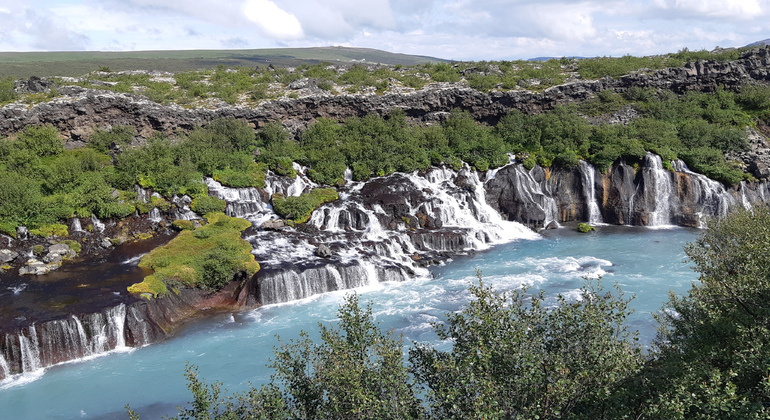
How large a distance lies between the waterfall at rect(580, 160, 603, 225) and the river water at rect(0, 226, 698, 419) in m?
3.02

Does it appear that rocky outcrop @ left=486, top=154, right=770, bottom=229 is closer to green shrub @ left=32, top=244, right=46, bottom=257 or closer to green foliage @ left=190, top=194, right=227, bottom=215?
green foliage @ left=190, top=194, right=227, bottom=215

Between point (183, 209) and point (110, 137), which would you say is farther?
point (110, 137)

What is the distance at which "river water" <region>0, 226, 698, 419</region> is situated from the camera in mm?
22516

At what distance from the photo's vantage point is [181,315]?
29969 mm

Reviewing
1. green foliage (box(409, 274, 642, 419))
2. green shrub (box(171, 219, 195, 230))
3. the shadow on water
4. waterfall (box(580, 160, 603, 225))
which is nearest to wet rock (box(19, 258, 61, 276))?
the shadow on water

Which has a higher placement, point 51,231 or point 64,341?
point 51,231

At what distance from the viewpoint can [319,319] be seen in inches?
1165

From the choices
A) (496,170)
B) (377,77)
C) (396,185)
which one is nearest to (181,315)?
(396,185)

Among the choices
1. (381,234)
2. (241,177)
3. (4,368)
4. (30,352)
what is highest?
(241,177)

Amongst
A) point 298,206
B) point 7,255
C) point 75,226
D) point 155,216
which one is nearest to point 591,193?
point 298,206

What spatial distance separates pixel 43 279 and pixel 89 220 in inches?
315

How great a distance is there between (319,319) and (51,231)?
2234 centimetres

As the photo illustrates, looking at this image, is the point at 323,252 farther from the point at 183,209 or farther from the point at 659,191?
the point at 659,191

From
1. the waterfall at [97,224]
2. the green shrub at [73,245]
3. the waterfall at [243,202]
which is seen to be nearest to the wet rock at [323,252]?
the waterfall at [243,202]
